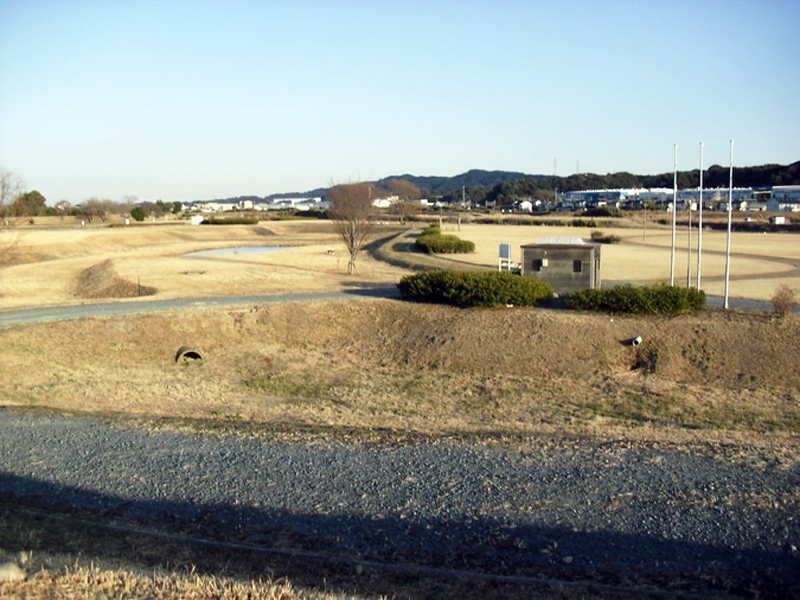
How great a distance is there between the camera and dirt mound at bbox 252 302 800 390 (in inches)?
643

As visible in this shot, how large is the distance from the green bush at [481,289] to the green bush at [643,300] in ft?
3.91

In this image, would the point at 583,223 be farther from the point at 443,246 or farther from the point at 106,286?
the point at 106,286

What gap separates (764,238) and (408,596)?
52.5 m

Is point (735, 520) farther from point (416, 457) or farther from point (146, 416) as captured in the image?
point (146, 416)

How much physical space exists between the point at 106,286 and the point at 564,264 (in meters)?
15.8

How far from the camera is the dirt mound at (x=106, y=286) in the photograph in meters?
25.6

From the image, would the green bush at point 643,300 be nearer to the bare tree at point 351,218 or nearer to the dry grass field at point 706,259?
the dry grass field at point 706,259

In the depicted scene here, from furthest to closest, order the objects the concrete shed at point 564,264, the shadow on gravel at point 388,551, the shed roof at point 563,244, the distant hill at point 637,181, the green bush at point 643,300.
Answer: the distant hill at point 637,181 → the shed roof at point 563,244 → the concrete shed at point 564,264 → the green bush at point 643,300 → the shadow on gravel at point 388,551

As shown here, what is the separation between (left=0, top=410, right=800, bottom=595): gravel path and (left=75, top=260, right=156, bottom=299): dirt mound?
15854mm

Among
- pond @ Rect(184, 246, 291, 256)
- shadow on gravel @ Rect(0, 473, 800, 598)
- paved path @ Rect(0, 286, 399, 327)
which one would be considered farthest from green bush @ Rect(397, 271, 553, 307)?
pond @ Rect(184, 246, 291, 256)

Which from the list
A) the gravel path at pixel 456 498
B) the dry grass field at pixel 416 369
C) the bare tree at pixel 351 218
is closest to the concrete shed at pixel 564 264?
the dry grass field at pixel 416 369

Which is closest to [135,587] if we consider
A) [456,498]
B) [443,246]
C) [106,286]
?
[456,498]

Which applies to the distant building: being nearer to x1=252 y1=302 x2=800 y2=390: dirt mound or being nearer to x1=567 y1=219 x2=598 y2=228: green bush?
x1=567 y1=219 x2=598 y2=228: green bush

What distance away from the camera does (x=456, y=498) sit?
7809 mm
